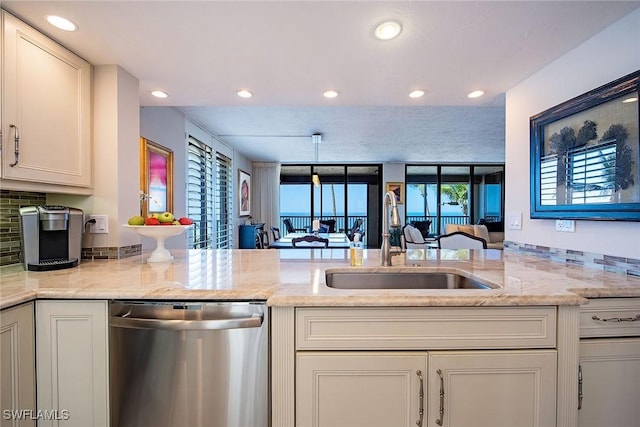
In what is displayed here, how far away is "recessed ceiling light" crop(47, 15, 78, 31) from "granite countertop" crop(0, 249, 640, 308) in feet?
4.05

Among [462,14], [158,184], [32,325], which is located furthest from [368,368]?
[158,184]

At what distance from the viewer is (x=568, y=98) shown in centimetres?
175

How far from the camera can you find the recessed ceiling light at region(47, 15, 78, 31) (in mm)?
1452

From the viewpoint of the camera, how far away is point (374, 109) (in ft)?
12.3

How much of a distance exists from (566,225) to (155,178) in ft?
10.9

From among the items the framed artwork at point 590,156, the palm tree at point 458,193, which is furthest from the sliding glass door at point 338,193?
the framed artwork at point 590,156

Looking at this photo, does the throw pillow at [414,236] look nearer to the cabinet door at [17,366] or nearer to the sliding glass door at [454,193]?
the sliding glass door at [454,193]

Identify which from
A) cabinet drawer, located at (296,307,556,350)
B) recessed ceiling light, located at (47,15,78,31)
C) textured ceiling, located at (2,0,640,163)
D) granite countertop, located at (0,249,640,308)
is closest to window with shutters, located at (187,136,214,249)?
textured ceiling, located at (2,0,640,163)

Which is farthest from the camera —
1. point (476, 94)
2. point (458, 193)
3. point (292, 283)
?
point (458, 193)

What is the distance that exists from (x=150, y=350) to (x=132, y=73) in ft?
5.87

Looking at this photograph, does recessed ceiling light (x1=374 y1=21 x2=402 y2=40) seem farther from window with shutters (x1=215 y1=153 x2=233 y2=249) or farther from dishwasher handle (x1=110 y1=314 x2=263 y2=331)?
window with shutters (x1=215 y1=153 x2=233 y2=249)

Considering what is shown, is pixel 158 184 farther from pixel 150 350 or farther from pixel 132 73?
pixel 150 350

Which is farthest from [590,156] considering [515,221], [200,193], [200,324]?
[200,193]

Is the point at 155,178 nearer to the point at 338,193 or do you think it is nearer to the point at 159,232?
the point at 159,232
